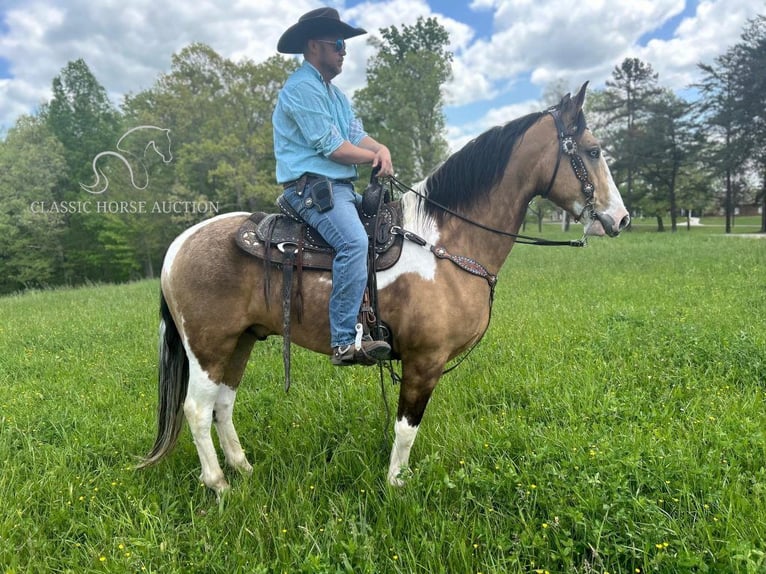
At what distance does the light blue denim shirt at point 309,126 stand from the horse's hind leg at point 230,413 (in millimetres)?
1391

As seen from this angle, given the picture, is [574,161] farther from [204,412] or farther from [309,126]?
[204,412]

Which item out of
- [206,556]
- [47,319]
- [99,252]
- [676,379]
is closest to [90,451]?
[206,556]

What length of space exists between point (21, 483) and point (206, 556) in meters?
1.84

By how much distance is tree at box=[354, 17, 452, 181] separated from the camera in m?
26.6

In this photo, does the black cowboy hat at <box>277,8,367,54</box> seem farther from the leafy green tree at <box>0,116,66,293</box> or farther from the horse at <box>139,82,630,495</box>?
the leafy green tree at <box>0,116,66,293</box>

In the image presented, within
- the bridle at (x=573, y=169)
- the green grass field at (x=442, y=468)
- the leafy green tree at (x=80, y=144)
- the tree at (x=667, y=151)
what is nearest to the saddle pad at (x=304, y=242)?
the bridle at (x=573, y=169)

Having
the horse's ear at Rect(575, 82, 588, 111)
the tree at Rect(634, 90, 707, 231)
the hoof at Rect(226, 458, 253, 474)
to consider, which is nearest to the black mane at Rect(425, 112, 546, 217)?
the horse's ear at Rect(575, 82, 588, 111)

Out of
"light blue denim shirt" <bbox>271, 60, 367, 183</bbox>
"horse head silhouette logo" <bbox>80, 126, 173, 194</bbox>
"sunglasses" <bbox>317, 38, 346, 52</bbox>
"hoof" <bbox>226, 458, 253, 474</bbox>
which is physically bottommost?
"hoof" <bbox>226, 458, 253, 474</bbox>

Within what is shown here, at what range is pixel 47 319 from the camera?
8.86m

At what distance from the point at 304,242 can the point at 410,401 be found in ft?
4.34

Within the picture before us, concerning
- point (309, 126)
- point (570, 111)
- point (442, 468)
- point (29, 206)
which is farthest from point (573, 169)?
point (29, 206)

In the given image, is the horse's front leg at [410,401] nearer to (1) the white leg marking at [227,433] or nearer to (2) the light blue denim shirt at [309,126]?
(1) the white leg marking at [227,433]

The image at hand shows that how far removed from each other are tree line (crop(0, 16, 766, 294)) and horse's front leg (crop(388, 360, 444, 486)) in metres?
23.0

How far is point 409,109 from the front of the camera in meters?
26.5
